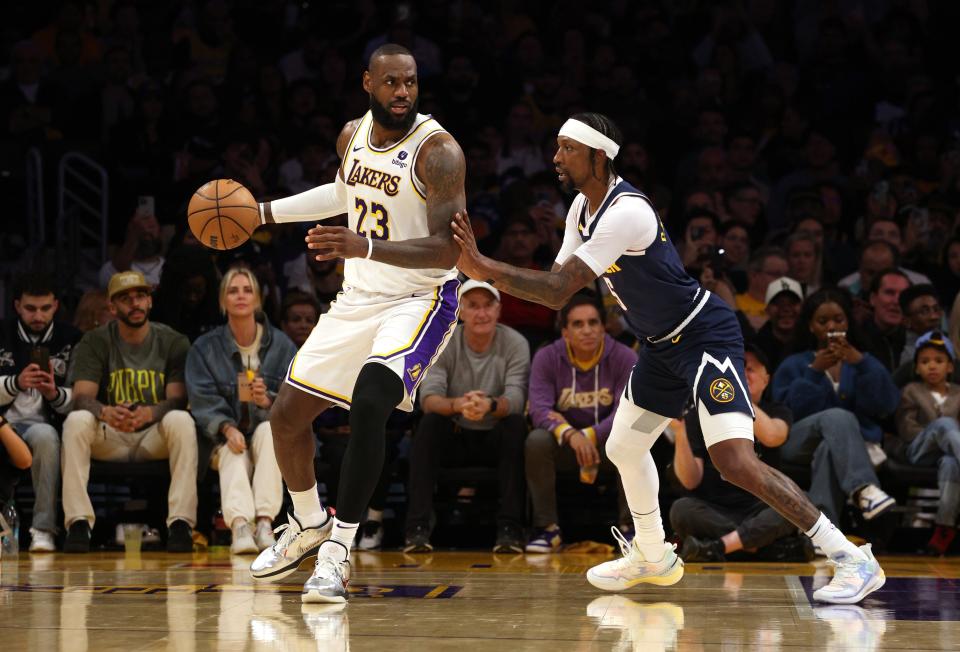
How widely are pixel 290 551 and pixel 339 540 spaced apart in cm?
55

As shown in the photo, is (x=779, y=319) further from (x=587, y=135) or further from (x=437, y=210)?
(x=437, y=210)

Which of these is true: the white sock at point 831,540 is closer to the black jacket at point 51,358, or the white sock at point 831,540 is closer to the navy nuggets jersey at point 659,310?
the navy nuggets jersey at point 659,310

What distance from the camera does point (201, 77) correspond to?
1098 centimetres

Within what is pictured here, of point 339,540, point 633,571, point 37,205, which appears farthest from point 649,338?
point 37,205

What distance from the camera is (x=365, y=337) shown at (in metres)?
5.24

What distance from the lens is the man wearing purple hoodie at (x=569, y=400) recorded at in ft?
24.2

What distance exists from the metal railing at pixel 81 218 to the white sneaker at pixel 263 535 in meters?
2.86

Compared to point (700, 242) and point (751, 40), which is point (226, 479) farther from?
point (751, 40)

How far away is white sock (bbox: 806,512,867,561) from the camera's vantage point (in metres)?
5.09

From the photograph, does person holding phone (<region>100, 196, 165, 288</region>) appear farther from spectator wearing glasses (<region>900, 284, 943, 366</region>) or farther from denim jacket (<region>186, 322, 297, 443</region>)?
spectator wearing glasses (<region>900, 284, 943, 366</region>)

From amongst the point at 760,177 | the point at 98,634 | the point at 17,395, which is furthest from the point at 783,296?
the point at 98,634

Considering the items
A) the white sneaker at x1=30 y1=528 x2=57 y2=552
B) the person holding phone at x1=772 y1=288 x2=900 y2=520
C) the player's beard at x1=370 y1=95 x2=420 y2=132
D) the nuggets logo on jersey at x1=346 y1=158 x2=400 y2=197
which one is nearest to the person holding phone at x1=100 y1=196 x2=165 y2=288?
the white sneaker at x1=30 y1=528 x2=57 y2=552

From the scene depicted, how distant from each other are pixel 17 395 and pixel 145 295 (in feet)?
3.07

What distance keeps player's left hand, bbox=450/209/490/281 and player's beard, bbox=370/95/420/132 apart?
0.54 m
